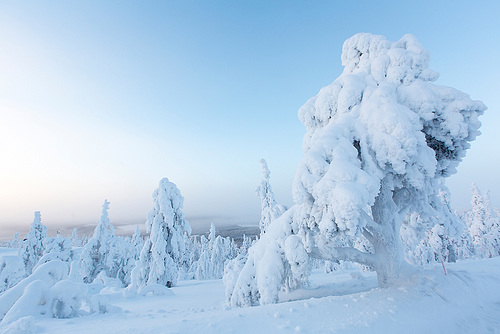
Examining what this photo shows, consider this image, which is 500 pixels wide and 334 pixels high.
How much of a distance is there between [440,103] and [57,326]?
12407 mm

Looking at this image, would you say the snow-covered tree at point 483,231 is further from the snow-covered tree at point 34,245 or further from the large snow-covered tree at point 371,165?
the snow-covered tree at point 34,245

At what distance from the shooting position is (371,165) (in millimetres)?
7641

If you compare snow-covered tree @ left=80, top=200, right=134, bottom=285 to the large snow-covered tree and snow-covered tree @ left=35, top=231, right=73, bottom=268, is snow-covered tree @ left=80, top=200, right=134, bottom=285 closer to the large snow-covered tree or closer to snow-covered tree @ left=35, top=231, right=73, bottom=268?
Result: snow-covered tree @ left=35, top=231, right=73, bottom=268

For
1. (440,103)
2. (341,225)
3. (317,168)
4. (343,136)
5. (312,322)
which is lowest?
(312,322)

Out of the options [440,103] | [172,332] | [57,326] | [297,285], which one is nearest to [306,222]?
[297,285]

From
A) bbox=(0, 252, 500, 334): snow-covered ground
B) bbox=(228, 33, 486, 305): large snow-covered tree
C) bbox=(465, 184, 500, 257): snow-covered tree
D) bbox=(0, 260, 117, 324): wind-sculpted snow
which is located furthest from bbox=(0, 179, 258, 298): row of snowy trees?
bbox=(465, 184, 500, 257): snow-covered tree

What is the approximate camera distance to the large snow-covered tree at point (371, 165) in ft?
22.4

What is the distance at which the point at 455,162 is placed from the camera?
29.9ft

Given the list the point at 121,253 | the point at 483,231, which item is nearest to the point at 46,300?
the point at 121,253

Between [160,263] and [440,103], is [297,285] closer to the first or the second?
[440,103]

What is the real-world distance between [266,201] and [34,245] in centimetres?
3183

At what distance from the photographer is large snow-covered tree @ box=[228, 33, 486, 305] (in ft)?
22.4

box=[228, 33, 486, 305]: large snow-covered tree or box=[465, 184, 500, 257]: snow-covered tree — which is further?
box=[465, 184, 500, 257]: snow-covered tree

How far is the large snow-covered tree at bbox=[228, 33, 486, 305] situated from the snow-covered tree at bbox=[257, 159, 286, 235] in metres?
18.8
